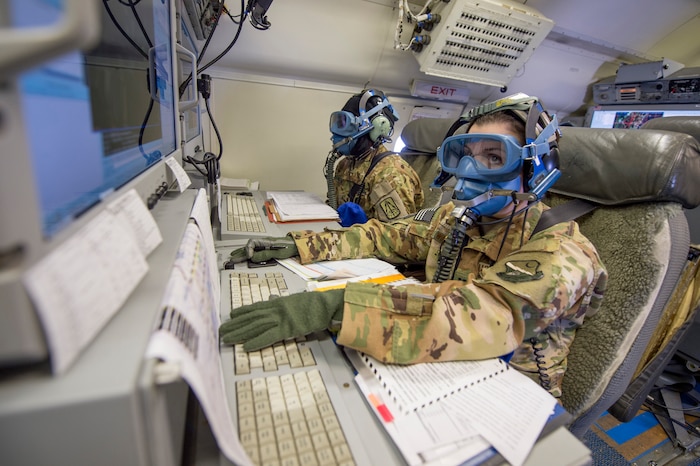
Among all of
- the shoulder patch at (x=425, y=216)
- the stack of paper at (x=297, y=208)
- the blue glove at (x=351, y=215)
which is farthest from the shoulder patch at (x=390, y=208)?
the shoulder patch at (x=425, y=216)

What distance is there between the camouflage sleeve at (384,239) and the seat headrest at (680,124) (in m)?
1.08

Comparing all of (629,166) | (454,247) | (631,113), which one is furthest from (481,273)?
(631,113)

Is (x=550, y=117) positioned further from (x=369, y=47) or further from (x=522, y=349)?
(x=369, y=47)

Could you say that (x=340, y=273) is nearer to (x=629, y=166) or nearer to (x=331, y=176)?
(x=629, y=166)

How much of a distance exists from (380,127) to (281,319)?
1624 mm

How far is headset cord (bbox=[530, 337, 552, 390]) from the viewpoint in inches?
38.2

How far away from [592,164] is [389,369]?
102 cm

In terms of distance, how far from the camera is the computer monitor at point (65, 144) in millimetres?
241

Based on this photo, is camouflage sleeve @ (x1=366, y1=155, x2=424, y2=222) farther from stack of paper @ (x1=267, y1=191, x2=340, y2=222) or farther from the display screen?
the display screen

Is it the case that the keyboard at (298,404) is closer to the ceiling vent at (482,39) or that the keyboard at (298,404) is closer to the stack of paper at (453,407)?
the stack of paper at (453,407)

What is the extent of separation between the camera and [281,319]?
742mm

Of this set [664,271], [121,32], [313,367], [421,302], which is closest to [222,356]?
[313,367]

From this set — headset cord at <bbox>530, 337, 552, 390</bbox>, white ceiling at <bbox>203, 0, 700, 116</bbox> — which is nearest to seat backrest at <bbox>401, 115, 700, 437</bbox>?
headset cord at <bbox>530, 337, 552, 390</bbox>

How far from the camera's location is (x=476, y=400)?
2.07ft
